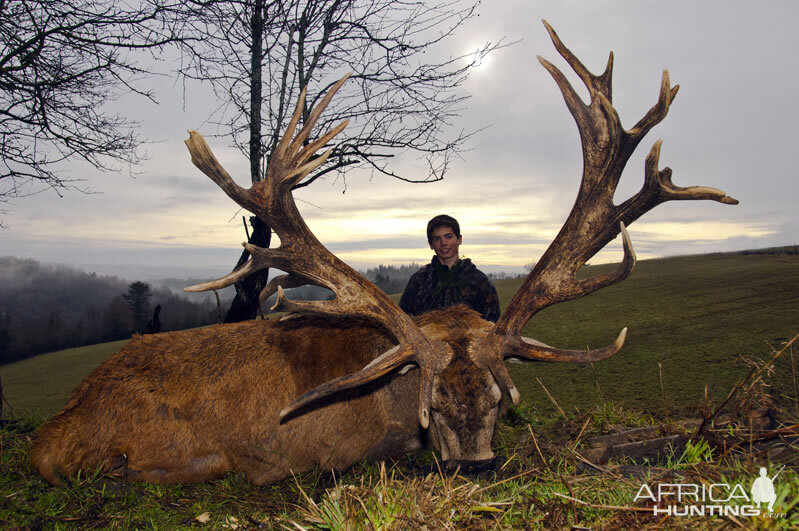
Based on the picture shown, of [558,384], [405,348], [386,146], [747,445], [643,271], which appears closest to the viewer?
[747,445]

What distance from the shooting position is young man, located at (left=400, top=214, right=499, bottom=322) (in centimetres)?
698

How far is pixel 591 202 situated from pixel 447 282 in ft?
9.00

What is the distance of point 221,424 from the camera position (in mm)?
4668

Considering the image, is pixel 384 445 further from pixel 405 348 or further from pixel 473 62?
pixel 473 62

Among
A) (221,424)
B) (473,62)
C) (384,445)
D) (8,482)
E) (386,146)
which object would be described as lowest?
(8,482)

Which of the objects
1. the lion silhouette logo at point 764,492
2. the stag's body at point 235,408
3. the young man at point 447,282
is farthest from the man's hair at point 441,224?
the lion silhouette logo at point 764,492

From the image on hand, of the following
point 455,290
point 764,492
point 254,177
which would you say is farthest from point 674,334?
point 254,177

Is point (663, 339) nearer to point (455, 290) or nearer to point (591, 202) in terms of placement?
point (455, 290)

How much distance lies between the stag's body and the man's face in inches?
81.6

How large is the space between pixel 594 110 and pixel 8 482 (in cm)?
699

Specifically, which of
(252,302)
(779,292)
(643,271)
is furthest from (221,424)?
(643,271)

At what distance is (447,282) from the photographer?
702 centimetres

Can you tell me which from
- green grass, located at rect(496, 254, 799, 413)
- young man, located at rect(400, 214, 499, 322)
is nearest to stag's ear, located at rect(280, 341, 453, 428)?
young man, located at rect(400, 214, 499, 322)

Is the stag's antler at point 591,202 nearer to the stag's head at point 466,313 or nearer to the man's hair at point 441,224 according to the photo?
the stag's head at point 466,313
